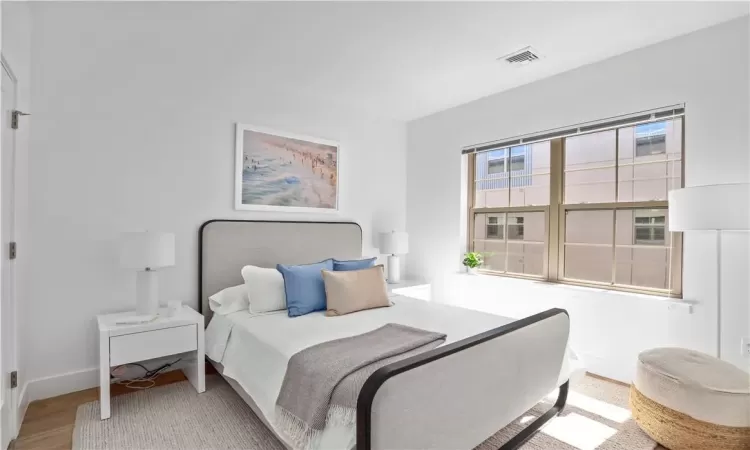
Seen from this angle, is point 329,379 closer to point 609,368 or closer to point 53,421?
point 53,421

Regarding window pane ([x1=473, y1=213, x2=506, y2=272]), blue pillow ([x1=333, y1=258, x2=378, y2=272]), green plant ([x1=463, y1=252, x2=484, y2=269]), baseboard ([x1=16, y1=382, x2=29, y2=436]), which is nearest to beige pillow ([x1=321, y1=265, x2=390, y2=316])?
blue pillow ([x1=333, y1=258, x2=378, y2=272])

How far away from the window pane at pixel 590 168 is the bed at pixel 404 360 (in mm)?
1473

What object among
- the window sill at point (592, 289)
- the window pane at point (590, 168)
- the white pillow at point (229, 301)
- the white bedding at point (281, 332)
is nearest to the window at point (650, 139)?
the window pane at point (590, 168)

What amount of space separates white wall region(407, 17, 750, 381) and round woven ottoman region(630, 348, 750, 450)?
19.8 inches

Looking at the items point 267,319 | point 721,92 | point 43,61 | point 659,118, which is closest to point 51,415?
point 267,319

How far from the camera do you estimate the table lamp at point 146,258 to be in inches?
94.0

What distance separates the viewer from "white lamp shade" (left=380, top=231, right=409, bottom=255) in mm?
4031

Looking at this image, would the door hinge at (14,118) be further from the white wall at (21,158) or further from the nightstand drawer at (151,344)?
the nightstand drawer at (151,344)

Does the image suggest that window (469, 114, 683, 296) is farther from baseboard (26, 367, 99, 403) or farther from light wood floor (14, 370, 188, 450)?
baseboard (26, 367, 99, 403)

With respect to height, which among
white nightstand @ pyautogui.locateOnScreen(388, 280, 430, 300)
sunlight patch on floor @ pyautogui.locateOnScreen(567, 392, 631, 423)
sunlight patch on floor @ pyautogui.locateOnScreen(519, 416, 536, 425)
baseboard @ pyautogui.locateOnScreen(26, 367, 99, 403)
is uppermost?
white nightstand @ pyautogui.locateOnScreen(388, 280, 430, 300)

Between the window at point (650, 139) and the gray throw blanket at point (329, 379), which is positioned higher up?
the window at point (650, 139)

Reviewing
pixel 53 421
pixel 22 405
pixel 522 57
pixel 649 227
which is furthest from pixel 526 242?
pixel 22 405

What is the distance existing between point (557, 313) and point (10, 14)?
3408mm

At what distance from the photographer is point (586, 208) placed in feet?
10.7
